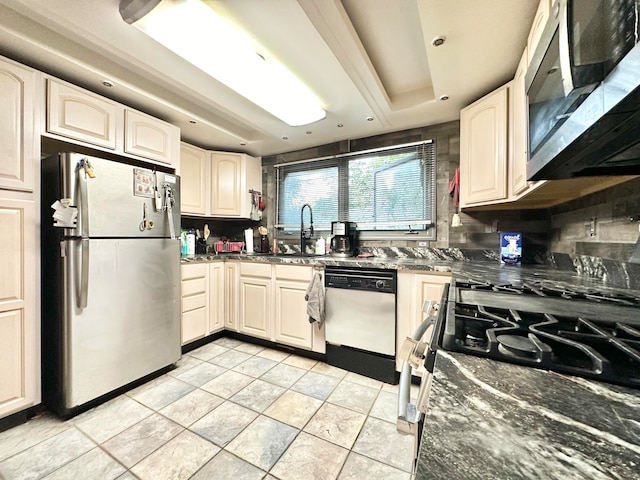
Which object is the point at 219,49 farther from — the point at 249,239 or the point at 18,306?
the point at 249,239

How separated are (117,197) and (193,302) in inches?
44.1

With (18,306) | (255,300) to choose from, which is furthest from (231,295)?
(18,306)

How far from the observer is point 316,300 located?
84.7 inches

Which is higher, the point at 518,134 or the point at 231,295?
the point at 518,134

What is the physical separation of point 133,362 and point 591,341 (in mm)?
2320

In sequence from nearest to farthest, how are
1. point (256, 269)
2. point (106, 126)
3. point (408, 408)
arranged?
1. point (408, 408)
2. point (106, 126)
3. point (256, 269)

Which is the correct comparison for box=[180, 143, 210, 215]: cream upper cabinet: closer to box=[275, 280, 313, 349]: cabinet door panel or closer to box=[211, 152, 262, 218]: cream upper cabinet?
box=[211, 152, 262, 218]: cream upper cabinet

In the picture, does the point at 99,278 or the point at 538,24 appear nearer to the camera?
the point at 538,24

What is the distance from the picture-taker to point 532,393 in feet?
1.17

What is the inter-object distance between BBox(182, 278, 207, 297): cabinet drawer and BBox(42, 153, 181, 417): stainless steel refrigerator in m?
0.34

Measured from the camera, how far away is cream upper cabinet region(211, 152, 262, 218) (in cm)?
293

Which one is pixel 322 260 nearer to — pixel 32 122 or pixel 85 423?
pixel 85 423

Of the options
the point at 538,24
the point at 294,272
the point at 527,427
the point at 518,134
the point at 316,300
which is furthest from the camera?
the point at 294,272

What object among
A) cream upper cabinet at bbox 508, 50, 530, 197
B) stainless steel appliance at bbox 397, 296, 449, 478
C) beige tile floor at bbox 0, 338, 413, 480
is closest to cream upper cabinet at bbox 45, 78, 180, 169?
beige tile floor at bbox 0, 338, 413, 480
